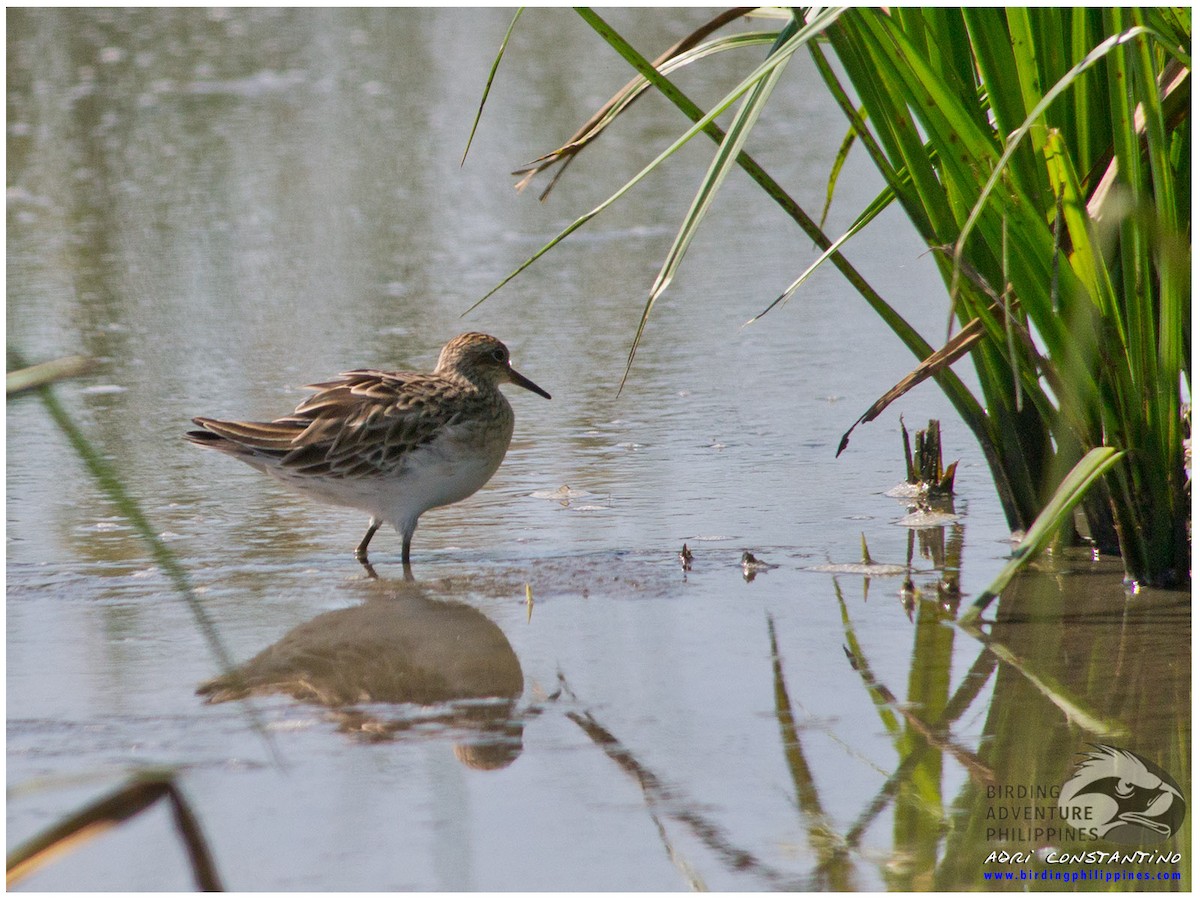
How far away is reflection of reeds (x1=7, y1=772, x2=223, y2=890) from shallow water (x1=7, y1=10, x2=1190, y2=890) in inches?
6.5

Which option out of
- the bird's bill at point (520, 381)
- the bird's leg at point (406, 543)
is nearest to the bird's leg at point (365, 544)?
the bird's leg at point (406, 543)

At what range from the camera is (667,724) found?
13.0 ft

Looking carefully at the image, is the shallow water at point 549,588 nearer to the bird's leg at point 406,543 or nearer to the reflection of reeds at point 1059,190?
the bird's leg at point 406,543

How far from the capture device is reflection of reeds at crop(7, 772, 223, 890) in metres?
1.99

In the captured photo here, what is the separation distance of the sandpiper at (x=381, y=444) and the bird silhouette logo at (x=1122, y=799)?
2797mm

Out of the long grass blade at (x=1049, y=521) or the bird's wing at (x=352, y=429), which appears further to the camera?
the bird's wing at (x=352, y=429)

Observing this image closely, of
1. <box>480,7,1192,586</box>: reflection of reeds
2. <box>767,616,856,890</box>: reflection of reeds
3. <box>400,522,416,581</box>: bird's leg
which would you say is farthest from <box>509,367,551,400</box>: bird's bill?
<box>767,616,856,890</box>: reflection of reeds

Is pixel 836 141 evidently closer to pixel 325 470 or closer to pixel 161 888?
pixel 325 470

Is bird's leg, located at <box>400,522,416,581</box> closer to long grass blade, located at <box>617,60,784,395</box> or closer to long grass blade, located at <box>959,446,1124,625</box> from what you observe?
long grass blade, located at <box>617,60,784,395</box>

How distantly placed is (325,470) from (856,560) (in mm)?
2060

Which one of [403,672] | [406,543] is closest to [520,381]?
[406,543]

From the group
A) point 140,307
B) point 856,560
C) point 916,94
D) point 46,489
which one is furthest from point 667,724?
point 140,307

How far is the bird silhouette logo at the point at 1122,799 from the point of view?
3387mm

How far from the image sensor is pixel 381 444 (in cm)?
576
